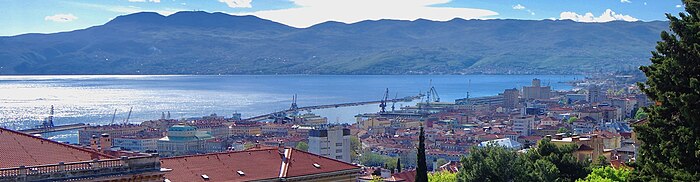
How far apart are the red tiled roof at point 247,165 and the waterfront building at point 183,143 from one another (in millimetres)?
73810

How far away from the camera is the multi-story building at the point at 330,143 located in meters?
64.0

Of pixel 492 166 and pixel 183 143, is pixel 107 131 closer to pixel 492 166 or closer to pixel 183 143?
pixel 183 143

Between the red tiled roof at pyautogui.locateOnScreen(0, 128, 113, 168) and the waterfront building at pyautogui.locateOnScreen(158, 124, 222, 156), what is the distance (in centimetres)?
8307

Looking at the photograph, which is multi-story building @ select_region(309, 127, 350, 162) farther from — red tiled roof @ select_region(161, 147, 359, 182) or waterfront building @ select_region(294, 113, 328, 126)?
waterfront building @ select_region(294, 113, 328, 126)

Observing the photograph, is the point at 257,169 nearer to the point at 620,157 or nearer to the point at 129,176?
the point at 129,176

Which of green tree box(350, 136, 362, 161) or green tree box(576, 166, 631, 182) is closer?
green tree box(576, 166, 631, 182)

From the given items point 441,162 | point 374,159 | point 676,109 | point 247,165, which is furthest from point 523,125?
point 676,109

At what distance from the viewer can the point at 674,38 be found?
18078 millimetres

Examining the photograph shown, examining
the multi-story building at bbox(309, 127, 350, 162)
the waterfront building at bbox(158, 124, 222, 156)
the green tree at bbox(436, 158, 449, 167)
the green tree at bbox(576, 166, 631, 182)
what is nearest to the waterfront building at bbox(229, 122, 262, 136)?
the waterfront building at bbox(158, 124, 222, 156)

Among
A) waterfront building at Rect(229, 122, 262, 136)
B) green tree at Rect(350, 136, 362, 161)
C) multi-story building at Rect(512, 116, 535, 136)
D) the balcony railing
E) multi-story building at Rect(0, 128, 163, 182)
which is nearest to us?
the balcony railing

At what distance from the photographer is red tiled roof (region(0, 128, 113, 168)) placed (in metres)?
19.0

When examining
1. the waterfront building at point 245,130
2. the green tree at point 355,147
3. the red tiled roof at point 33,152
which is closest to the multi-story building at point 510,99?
the waterfront building at point 245,130

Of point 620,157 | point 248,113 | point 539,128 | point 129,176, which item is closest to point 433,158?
point 539,128

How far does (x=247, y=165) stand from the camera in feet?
93.6
